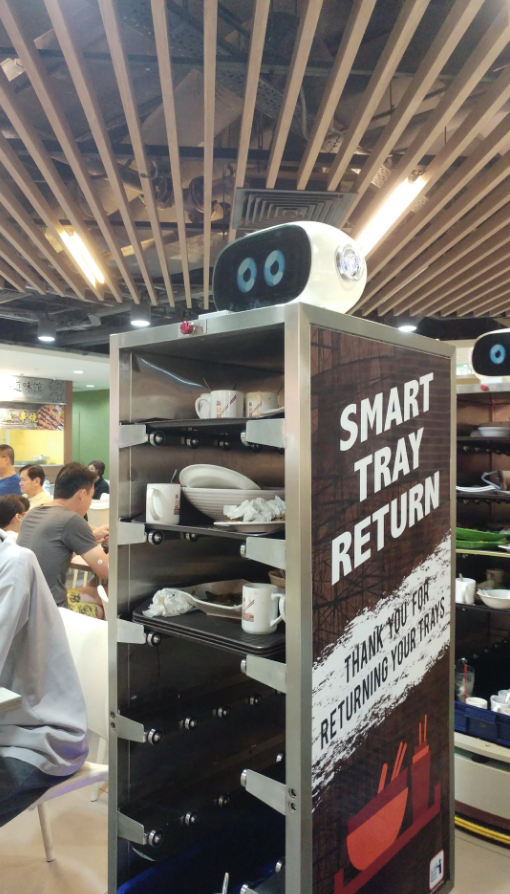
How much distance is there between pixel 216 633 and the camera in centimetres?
144

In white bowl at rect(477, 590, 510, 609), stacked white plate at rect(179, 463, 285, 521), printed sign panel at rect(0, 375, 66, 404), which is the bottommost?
white bowl at rect(477, 590, 510, 609)

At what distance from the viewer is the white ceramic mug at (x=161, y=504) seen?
158 centimetres

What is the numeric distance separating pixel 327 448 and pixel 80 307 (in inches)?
274

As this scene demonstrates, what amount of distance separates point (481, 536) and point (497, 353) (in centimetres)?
87

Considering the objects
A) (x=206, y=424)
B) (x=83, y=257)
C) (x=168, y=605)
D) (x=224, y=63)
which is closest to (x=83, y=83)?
(x=224, y=63)

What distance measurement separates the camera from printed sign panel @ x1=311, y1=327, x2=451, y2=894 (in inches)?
51.9

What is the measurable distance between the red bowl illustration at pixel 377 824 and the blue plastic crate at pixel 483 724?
1.01 metres

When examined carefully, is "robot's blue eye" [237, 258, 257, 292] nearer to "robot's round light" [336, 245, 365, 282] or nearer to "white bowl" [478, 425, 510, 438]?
"robot's round light" [336, 245, 365, 282]

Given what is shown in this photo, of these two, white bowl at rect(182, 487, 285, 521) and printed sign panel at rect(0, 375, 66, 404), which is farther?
printed sign panel at rect(0, 375, 66, 404)

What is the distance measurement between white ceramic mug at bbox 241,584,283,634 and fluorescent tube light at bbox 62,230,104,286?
358 cm

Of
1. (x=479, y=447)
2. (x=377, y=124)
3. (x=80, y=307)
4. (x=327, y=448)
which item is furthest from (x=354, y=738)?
(x=80, y=307)

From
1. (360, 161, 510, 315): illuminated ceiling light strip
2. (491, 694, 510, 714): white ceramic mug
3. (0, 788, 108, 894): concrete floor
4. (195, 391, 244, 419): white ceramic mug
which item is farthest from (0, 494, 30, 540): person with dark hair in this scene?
(360, 161, 510, 315): illuminated ceiling light strip

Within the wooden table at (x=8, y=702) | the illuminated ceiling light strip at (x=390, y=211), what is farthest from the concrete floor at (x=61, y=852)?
the illuminated ceiling light strip at (x=390, y=211)

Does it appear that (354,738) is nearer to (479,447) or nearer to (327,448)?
(327,448)
